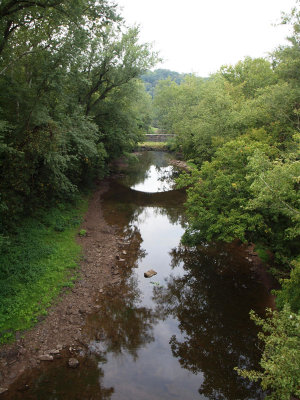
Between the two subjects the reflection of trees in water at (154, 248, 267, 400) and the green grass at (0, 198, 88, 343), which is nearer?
the reflection of trees in water at (154, 248, 267, 400)

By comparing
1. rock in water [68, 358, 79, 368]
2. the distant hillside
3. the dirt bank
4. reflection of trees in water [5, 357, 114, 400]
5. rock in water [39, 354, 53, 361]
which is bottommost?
reflection of trees in water [5, 357, 114, 400]

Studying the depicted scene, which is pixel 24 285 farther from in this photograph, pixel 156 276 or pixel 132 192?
pixel 132 192

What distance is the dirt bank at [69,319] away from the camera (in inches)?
332

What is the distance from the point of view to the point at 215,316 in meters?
11.4

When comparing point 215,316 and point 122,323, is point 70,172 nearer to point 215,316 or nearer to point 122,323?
point 122,323

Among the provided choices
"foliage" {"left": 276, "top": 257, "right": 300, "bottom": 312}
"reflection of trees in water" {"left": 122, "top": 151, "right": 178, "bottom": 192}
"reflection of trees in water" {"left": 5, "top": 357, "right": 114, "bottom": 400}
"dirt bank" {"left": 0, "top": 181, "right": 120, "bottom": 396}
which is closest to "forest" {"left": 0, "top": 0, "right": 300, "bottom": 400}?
"foliage" {"left": 276, "top": 257, "right": 300, "bottom": 312}

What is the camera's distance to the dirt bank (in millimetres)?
8422

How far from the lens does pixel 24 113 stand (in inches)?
505

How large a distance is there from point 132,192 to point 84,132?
11.8 meters

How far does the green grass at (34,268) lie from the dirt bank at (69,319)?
413 mm

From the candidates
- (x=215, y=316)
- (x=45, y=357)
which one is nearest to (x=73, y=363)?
(x=45, y=357)

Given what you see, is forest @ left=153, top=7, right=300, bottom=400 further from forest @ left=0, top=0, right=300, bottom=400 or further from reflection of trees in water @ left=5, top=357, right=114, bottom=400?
reflection of trees in water @ left=5, top=357, right=114, bottom=400

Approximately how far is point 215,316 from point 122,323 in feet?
12.9

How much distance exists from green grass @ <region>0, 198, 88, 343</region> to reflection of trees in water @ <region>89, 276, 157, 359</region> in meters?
2.06
